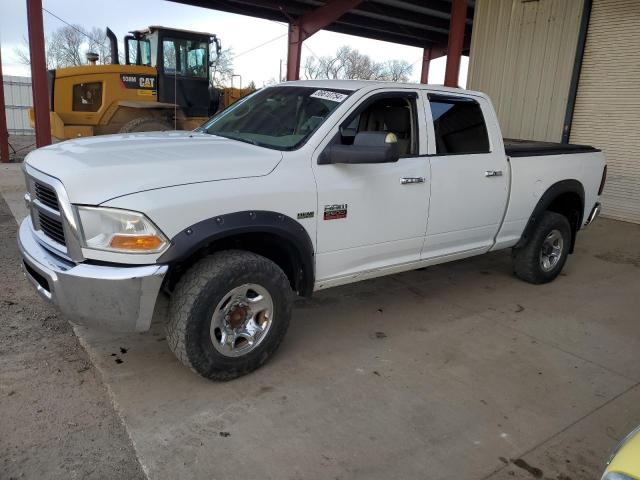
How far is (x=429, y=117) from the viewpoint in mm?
4355

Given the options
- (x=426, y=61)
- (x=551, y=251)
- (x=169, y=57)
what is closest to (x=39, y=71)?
(x=169, y=57)

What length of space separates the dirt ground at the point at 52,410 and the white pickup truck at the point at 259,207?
1.84ft

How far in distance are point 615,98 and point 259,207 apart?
8.27 m

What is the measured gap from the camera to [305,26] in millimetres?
16969

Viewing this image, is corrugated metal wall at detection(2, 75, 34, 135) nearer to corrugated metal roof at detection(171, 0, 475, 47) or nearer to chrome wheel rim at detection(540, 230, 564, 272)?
corrugated metal roof at detection(171, 0, 475, 47)

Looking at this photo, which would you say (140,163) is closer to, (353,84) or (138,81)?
(353,84)

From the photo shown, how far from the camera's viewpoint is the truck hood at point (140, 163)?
9.50 feet

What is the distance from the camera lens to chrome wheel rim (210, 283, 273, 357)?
3.29 m

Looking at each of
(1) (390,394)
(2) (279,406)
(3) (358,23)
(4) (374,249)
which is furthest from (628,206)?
(3) (358,23)

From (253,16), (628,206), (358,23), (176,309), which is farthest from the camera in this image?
(358,23)

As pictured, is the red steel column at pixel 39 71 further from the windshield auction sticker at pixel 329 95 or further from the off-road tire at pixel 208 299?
the off-road tire at pixel 208 299

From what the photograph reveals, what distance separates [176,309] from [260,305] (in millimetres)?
549

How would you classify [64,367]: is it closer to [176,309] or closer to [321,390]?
[176,309]

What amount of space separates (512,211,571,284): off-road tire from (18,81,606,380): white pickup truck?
0.55 meters
